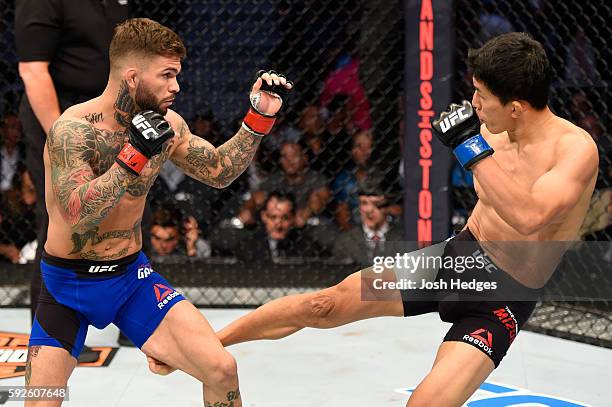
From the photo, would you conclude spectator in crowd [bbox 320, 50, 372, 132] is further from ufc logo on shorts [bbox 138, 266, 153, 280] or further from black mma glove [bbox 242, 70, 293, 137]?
ufc logo on shorts [bbox 138, 266, 153, 280]

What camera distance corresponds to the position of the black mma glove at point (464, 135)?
2.36 m

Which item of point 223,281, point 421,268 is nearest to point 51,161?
point 421,268

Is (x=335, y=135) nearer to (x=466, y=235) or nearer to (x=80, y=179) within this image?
(x=466, y=235)

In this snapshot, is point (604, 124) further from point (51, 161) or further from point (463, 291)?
point (51, 161)

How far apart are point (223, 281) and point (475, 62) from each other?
2.64 metres

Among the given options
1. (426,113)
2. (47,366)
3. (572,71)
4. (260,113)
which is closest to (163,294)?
(47,366)

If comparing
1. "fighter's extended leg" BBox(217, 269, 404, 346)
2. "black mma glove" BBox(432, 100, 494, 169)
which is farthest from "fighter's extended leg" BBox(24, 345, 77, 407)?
"black mma glove" BBox(432, 100, 494, 169)

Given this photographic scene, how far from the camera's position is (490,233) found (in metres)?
2.66

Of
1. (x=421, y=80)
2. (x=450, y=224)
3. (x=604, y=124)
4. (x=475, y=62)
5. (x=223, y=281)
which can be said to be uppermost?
(x=475, y=62)

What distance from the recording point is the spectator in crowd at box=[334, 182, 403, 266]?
4.77 meters

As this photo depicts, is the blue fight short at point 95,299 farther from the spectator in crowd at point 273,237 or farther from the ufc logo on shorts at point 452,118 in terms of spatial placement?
the spectator in crowd at point 273,237

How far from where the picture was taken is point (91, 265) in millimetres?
2512

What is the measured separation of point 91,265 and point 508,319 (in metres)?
1.16

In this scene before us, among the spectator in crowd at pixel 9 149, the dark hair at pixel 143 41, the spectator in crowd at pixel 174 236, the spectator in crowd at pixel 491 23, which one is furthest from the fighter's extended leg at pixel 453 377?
the spectator in crowd at pixel 9 149
